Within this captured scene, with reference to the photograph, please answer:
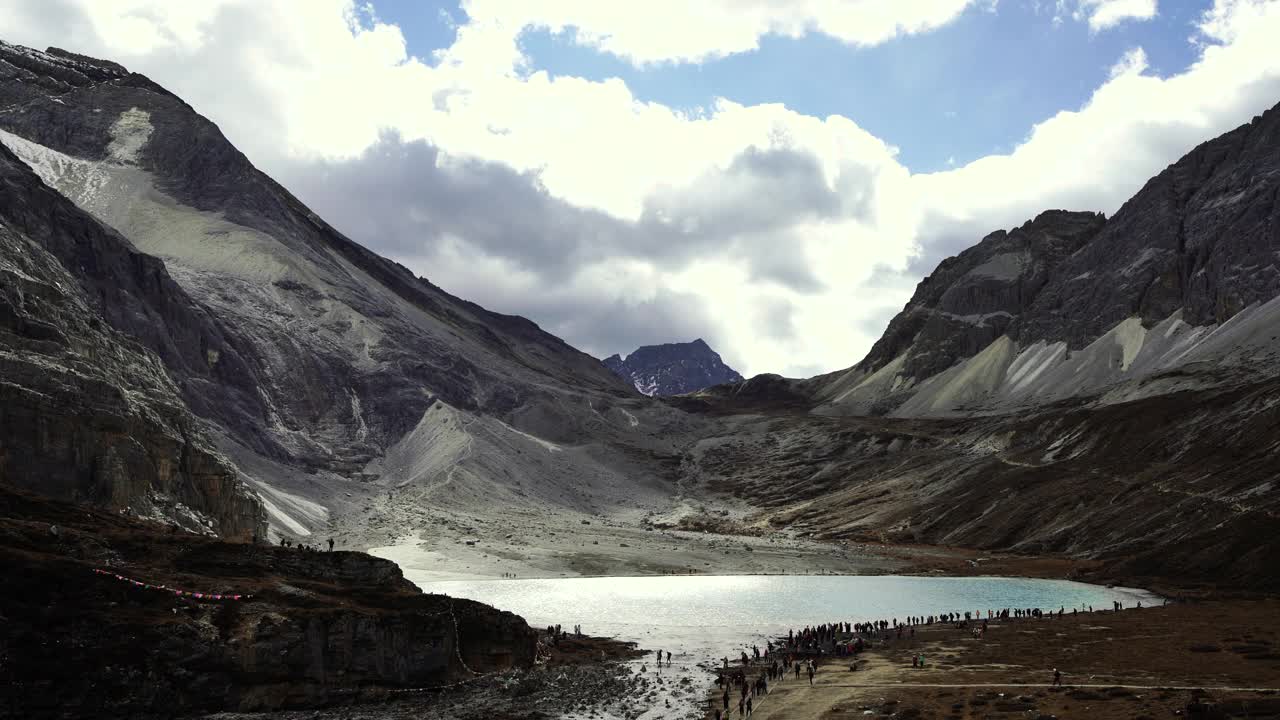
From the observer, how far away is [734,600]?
91.3 meters

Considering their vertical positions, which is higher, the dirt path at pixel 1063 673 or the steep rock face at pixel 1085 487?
the steep rock face at pixel 1085 487

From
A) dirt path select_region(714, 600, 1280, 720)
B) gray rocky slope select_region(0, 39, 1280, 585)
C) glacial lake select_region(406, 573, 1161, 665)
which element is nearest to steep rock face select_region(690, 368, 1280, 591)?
gray rocky slope select_region(0, 39, 1280, 585)

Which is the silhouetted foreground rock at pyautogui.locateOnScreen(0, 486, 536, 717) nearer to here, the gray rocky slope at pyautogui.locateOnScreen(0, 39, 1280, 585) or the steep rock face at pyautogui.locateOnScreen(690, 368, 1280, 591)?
the gray rocky slope at pyautogui.locateOnScreen(0, 39, 1280, 585)

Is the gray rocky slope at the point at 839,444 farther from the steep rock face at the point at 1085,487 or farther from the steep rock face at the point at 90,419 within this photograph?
the steep rock face at the point at 90,419

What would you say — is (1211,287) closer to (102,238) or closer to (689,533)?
(689,533)

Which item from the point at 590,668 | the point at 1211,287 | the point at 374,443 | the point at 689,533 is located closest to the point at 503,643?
the point at 590,668

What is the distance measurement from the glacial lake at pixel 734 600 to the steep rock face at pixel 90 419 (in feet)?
69.0

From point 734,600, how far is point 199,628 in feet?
182

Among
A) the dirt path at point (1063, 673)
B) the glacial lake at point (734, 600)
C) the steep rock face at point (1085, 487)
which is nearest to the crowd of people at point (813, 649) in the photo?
the dirt path at point (1063, 673)

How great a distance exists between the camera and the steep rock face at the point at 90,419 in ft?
221

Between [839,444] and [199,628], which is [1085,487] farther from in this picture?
[199,628]

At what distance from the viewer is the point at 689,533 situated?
495 ft

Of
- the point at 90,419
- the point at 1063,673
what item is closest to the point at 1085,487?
the point at 1063,673

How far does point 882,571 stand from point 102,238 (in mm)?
115719
